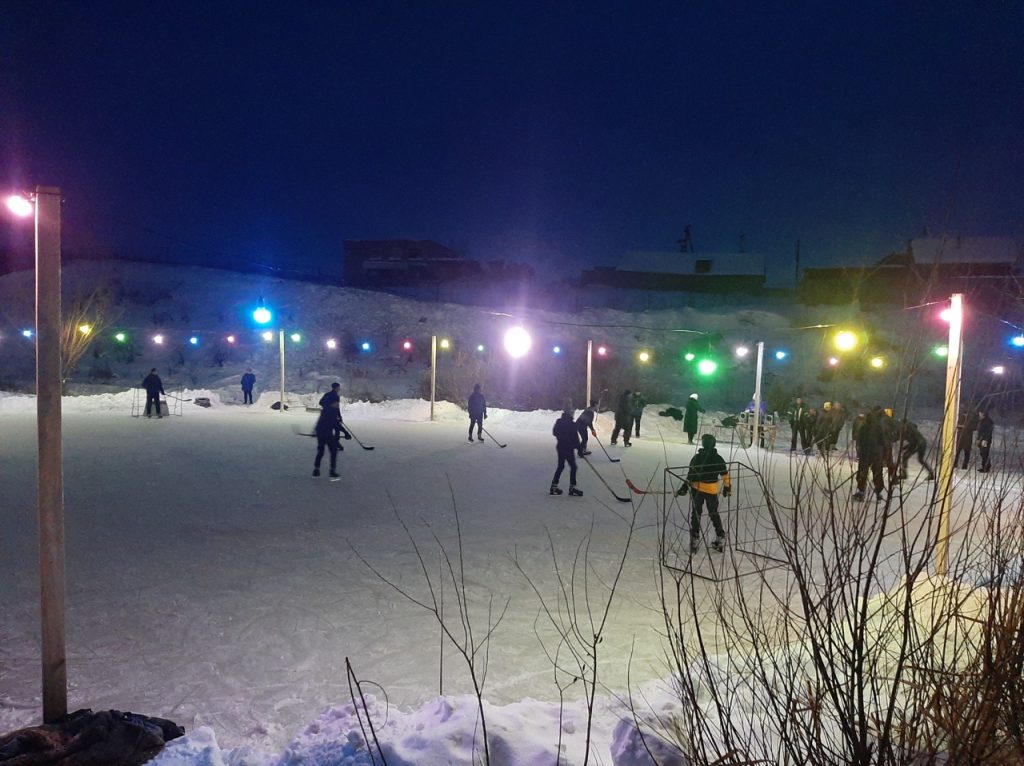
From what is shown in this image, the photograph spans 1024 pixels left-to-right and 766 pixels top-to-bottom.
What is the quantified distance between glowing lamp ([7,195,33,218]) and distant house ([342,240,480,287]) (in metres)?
54.4

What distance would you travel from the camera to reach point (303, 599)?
6453mm

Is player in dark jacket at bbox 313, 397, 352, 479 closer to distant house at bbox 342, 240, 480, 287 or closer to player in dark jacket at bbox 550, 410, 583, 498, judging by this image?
player in dark jacket at bbox 550, 410, 583, 498

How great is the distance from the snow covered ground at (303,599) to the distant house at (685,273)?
148 feet

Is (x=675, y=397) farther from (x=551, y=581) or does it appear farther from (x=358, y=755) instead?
(x=358, y=755)

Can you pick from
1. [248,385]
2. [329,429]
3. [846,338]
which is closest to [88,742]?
[329,429]

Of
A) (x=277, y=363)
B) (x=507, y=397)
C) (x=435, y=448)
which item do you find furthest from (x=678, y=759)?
(x=277, y=363)

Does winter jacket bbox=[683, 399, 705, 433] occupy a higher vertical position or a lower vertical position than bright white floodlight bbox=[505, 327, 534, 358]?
lower

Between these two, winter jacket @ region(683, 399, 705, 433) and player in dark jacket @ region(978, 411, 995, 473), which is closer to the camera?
player in dark jacket @ region(978, 411, 995, 473)

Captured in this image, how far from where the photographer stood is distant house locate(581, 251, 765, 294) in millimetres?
56438

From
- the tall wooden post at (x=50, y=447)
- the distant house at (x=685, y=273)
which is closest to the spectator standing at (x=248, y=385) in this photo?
the tall wooden post at (x=50, y=447)

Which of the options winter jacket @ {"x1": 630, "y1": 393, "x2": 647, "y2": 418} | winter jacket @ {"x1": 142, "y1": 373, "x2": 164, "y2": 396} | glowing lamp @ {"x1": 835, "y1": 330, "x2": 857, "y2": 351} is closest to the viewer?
glowing lamp @ {"x1": 835, "y1": 330, "x2": 857, "y2": 351}

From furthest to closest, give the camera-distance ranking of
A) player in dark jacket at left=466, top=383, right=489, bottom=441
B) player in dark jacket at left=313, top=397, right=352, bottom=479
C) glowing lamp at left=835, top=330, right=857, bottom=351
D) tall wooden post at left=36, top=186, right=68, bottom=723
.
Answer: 1. player in dark jacket at left=466, top=383, right=489, bottom=441
2. player in dark jacket at left=313, top=397, right=352, bottom=479
3. glowing lamp at left=835, top=330, right=857, bottom=351
4. tall wooden post at left=36, top=186, right=68, bottom=723

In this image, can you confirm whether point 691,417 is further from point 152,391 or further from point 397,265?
point 397,265

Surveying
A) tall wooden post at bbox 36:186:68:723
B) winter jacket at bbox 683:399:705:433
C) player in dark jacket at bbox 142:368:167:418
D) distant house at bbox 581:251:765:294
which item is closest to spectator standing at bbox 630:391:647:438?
winter jacket at bbox 683:399:705:433
